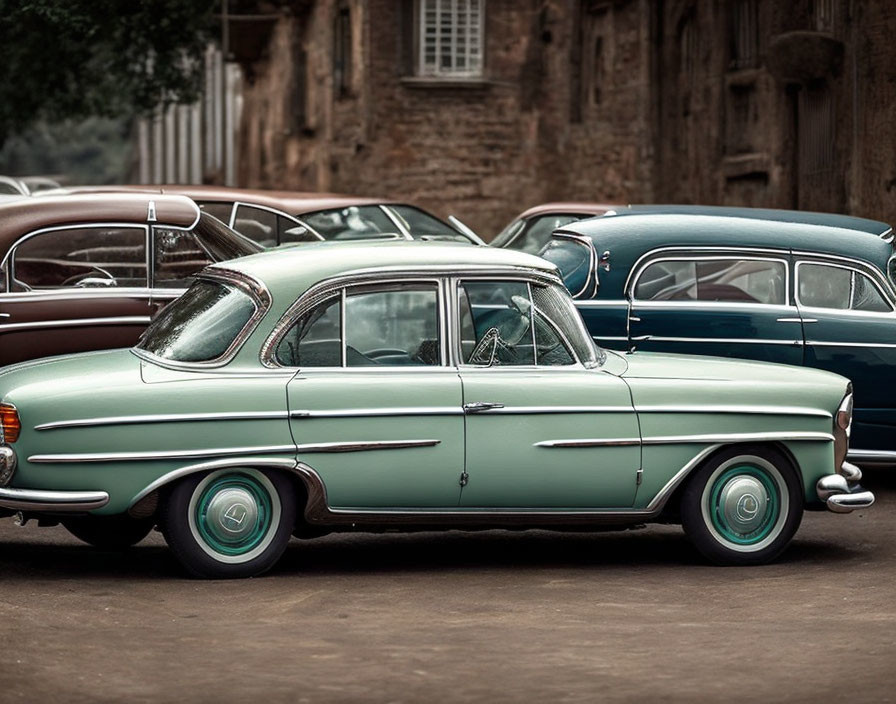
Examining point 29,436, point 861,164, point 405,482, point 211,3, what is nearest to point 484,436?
point 405,482

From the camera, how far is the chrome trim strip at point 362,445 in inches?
356

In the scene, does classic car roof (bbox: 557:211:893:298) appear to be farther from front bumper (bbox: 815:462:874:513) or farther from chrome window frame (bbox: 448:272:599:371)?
front bumper (bbox: 815:462:874:513)

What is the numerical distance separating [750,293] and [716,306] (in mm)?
280

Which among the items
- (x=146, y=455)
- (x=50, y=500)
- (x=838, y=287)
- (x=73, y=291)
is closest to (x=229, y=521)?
(x=146, y=455)

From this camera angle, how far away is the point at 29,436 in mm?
8797

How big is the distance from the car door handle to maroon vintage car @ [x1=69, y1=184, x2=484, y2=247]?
610 cm

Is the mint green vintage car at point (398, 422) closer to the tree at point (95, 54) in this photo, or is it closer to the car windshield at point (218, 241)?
the car windshield at point (218, 241)

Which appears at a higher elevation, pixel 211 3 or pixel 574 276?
pixel 211 3

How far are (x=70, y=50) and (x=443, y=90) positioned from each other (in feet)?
19.4

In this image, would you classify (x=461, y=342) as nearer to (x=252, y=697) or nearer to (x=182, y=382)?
(x=182, y=382)

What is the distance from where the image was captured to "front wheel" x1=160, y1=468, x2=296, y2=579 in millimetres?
8938

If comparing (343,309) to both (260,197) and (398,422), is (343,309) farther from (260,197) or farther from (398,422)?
(260,197)

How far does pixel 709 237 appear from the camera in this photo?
39.9ft

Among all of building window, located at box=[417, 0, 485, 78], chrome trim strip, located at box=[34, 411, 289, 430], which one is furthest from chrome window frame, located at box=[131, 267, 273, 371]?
building window, located at box=[417, 0, 485, 78]
